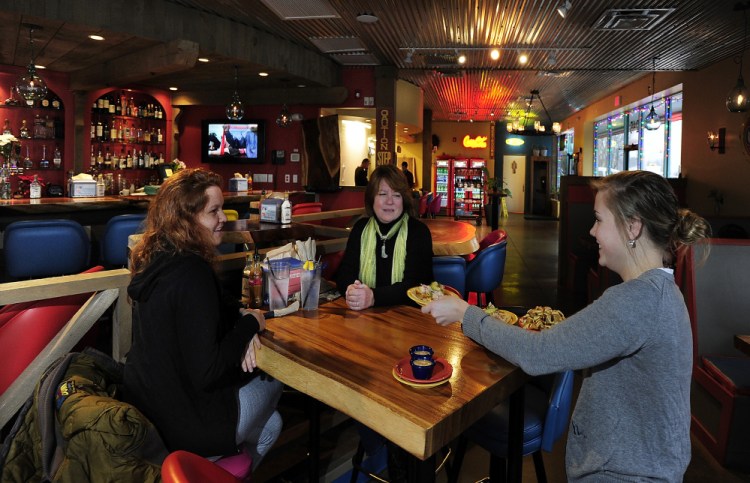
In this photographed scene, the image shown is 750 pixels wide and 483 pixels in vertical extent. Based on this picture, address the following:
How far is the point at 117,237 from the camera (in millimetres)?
4570

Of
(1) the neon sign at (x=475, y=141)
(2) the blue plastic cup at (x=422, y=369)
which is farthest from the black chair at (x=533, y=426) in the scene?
(1) the neon sign at (x=475, y=141)

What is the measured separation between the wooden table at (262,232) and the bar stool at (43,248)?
1641mm

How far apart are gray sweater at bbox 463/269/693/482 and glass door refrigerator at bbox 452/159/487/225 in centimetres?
1763

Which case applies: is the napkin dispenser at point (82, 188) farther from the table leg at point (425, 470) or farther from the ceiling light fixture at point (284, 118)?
the table leg at point (425, 470)

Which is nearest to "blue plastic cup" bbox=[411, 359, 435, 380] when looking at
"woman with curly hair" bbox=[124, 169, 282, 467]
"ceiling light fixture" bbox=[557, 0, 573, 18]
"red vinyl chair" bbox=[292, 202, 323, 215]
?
"woman with curly hair" bbox=[124, 169, 282, 467]

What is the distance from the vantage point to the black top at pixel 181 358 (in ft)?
5.52

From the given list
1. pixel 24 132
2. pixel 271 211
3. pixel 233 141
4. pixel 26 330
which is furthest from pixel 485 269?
pixel 233 141

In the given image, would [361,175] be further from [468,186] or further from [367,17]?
[468,186]

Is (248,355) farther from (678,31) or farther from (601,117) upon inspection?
(601,117)

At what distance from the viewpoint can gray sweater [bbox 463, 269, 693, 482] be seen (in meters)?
1.32

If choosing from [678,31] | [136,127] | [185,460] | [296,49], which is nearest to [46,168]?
[136,127]

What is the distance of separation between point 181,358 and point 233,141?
29.6 ft

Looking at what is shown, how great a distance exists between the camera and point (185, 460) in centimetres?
98

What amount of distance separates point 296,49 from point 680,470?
7951 mm
